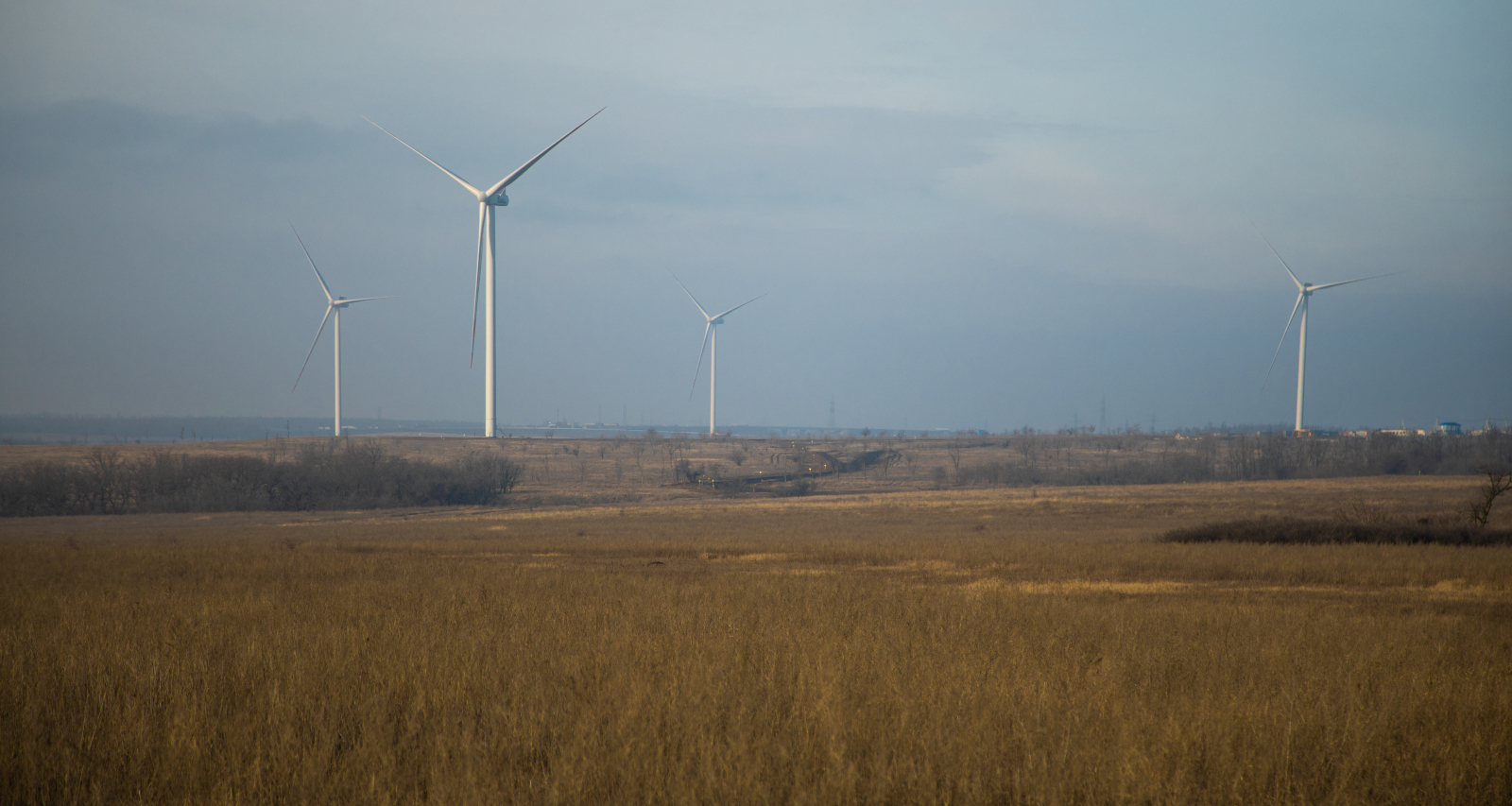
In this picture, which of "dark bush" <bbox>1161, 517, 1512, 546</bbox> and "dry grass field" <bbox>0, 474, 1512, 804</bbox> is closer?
"dry grass field" <bbox>0, 474, 1512, 804</bbox>

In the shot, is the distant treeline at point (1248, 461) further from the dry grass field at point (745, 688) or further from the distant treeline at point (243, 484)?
the dry grass field at point (745, 688)

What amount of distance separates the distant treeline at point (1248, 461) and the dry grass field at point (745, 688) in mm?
74900

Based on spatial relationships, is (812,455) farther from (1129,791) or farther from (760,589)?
(1129,791)

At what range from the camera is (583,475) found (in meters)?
88.1

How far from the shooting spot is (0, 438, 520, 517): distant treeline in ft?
195

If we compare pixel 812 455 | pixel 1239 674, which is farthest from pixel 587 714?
pixel 812 455

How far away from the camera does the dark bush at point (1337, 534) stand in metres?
28.9

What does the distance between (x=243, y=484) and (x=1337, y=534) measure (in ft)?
230

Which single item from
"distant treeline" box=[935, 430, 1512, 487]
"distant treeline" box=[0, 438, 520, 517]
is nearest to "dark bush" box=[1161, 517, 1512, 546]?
"distant treeline" box=[935, 430, 1512, 487]

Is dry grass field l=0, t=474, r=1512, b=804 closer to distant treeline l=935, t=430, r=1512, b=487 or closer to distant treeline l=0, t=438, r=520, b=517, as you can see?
distant treeline l=0, t=438, r=520, b=517

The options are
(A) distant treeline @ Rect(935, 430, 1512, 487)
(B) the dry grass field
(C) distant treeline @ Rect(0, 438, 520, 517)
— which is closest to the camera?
(B) the dry grass field

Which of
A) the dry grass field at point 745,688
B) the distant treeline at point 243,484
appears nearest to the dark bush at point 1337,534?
the dry grass field at point 745,688

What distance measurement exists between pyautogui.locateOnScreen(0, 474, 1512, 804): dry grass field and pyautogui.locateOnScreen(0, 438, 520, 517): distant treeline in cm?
4697

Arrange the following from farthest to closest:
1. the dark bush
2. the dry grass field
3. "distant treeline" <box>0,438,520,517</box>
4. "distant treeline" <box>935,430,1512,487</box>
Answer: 1. "distant treeline" <box>935,430,1512,487</box>
2. "distant treeline" <box>0,438,520,517</box>
3. the dark bush
4. the dry grass field
